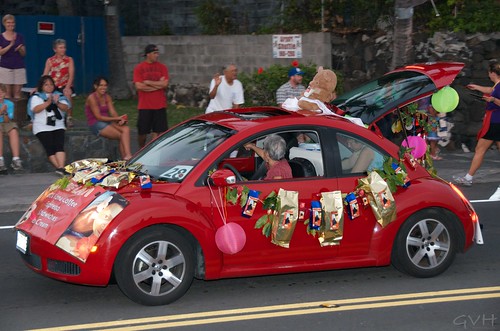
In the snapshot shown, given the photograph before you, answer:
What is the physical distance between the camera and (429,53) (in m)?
17.9

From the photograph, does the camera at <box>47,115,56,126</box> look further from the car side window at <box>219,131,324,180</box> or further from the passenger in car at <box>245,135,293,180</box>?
the passenger in car at <box>245,135,293,180</box>

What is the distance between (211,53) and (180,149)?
1376cm

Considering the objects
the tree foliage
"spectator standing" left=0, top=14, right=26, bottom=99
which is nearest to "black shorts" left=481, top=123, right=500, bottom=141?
the tree foliage

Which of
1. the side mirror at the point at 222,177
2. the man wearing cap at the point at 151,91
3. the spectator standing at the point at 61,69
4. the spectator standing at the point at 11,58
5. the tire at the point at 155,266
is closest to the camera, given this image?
the tire at the point at 155,266

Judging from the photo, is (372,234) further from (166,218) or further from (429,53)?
(429,53)

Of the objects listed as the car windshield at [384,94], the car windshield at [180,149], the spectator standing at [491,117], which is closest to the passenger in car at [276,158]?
the car windshield at [180,149]

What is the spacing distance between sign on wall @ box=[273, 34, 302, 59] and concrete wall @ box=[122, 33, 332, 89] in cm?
11

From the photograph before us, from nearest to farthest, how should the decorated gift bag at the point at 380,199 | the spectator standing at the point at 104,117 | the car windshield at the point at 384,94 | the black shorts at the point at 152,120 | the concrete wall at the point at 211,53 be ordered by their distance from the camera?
the decorated gift bag at the point at 380,199 → the car windshield at the point at 384,94 → the spectator standing at the point at 104,117 → the black shorts at the point at 152,120 → the concrete wall at the point at 211,53

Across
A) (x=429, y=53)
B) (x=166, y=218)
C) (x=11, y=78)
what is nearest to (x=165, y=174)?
(x=166, y=218)

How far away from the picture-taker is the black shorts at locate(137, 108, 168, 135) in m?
15.2

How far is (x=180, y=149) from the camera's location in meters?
8.35

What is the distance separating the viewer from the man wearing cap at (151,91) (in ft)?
49.0

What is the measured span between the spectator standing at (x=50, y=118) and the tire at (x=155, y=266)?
22.3ft

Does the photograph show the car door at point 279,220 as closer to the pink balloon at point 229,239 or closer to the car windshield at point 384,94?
the pink balloon at point 229,239
